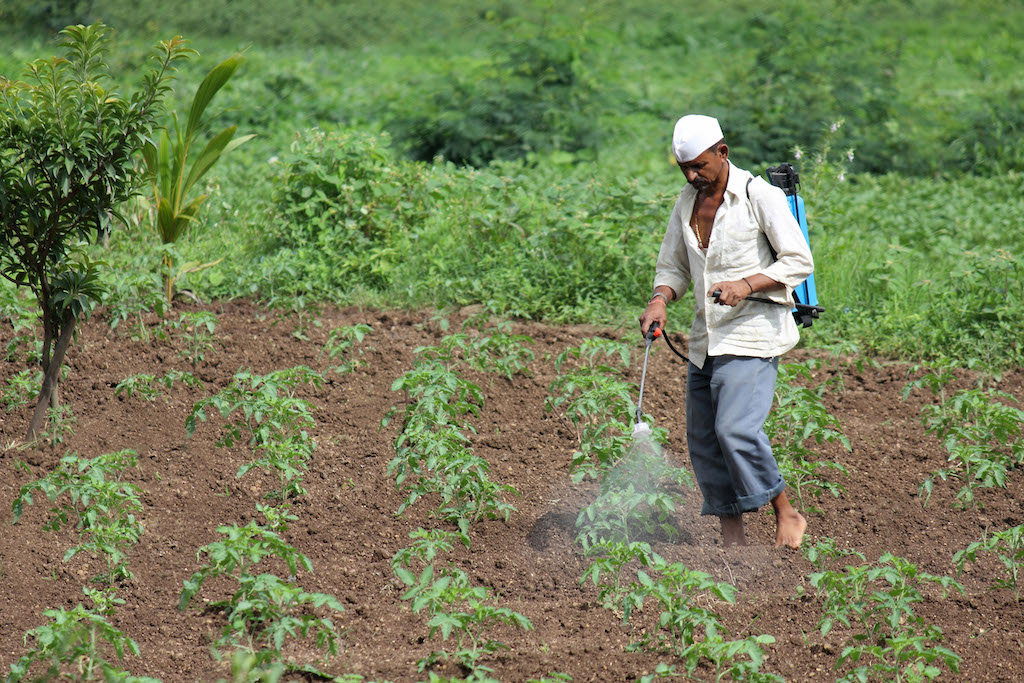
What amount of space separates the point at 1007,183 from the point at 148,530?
7.47 metres

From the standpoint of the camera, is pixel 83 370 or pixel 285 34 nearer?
pixel 83 370

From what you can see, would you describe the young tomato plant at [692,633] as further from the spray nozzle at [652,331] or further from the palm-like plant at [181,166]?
the palm-like plant at [181,166]

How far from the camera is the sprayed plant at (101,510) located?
3.59 m

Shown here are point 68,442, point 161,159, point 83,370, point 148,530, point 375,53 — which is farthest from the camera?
point 375,53

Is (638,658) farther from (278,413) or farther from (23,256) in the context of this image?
(23,256)

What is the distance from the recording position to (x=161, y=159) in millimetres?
6352

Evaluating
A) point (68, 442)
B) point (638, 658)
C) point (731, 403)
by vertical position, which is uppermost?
point (731, 403)

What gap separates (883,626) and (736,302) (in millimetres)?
1154

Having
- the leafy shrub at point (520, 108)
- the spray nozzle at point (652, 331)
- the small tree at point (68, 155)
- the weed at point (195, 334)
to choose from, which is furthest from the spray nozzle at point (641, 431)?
the leafy shrub at point (520, 108)

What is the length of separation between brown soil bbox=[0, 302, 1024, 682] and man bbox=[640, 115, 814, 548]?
33 cm

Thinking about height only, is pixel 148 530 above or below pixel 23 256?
below

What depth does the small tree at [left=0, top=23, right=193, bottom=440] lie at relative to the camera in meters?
4.21

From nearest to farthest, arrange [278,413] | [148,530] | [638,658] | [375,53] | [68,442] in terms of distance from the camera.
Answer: [638,658] → [148,530] → [278,413] → [68,442] → [375,53]

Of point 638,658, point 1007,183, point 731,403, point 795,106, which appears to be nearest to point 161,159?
point 731,403
